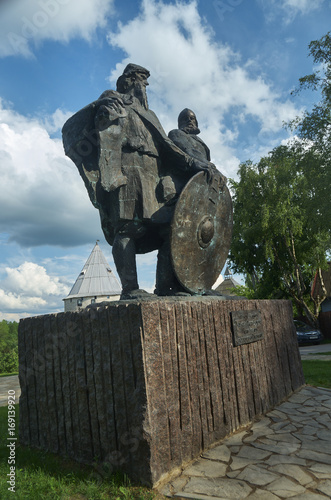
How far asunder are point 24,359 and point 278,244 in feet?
57.0

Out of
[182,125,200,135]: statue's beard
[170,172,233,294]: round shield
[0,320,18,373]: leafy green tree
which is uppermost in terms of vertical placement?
[182,125,200,135]: statue's beard

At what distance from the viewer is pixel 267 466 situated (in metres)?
2.61

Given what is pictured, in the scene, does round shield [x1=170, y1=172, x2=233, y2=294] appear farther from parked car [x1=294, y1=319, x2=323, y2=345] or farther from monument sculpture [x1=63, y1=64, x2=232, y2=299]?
parked car [x1=294, y1=319, x2=323, y2=345]

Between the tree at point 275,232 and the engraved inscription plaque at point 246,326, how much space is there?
13.7m

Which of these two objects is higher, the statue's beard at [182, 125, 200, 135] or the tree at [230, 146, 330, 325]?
the tree at [230, 146, 330, 325]

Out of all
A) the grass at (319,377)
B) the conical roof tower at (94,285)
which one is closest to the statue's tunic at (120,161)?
the grass at (319,377)

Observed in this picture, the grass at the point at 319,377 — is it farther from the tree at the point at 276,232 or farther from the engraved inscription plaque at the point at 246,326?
the tree at the point at 276,232

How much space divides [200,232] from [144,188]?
757mm

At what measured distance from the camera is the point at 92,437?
2.80 meters

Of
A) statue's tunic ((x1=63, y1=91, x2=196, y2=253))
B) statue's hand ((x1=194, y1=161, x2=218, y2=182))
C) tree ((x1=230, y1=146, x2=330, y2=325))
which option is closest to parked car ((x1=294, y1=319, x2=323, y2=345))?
tree ((x1=230, y1=146, x2=330, y2=325))

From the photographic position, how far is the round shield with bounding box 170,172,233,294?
374cm

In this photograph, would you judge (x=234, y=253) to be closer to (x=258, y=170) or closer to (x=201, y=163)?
(x=258, y=170)

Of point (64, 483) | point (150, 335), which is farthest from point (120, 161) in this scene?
point (64, 483)

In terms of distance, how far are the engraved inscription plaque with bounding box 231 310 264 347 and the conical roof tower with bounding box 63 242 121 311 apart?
62.3 feet
